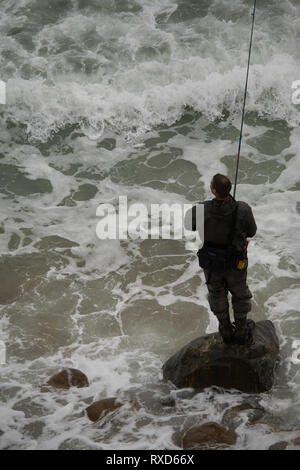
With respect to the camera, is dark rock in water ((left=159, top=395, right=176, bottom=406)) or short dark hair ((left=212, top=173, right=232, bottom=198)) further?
dark rock in water ((left=159, top=395, right=176, bottom=406))

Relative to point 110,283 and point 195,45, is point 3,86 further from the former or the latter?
point 110,283

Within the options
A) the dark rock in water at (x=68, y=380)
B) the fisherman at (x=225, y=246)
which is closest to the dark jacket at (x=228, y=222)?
the fisherman at (x=225, y=246)

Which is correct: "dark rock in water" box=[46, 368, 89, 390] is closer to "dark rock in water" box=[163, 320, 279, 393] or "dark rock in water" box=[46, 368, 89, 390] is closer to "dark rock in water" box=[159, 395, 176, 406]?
"dark rock in water" box=[159, 395, 176, 406]

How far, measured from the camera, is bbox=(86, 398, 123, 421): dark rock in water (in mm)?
4797

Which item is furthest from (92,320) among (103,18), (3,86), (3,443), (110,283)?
(103,18)

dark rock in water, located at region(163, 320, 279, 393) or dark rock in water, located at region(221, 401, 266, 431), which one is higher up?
dark rock in water, located at region(163, 320, 279, 393)

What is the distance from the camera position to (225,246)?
4578 mm

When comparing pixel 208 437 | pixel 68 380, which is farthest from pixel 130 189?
pixel 208 437

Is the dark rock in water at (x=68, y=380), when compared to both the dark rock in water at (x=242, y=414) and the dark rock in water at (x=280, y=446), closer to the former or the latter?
the dark rock in water at (x=242, y=414)

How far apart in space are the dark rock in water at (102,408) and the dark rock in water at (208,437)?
2.48ft

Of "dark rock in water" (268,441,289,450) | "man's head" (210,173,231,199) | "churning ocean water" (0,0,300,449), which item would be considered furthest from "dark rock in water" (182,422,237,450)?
"man's head" (210,173,231,199)

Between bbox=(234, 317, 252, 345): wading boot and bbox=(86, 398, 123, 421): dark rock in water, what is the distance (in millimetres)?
1279

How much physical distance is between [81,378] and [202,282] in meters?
2.28

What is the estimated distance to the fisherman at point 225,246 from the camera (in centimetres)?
446
